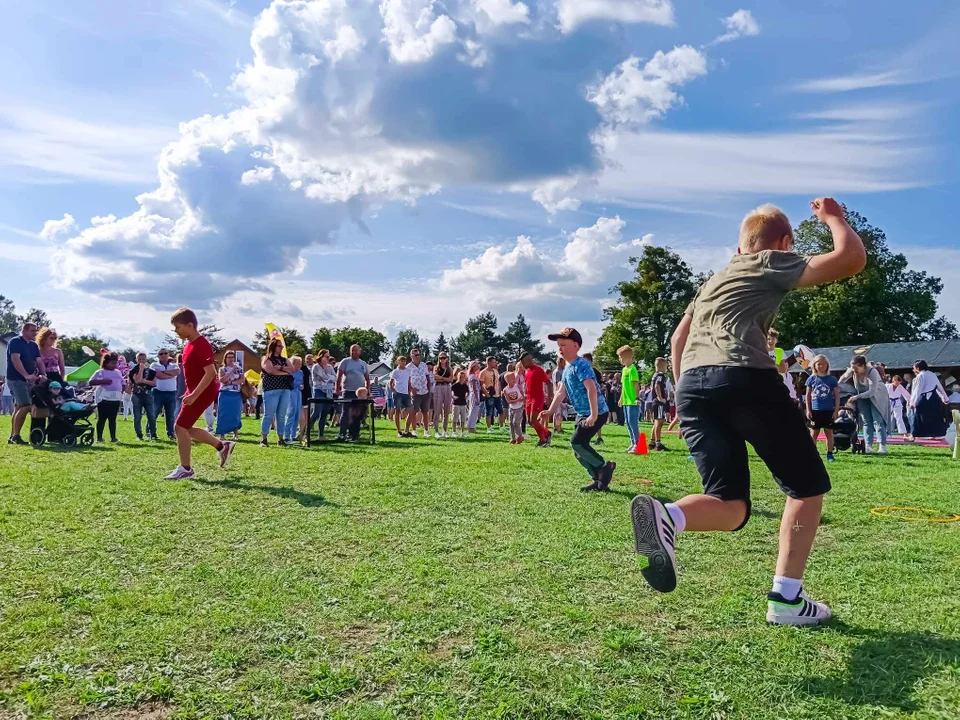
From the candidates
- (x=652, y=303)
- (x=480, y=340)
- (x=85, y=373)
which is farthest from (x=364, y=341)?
(x=85, y=373)

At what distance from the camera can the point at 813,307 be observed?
63.0 meters

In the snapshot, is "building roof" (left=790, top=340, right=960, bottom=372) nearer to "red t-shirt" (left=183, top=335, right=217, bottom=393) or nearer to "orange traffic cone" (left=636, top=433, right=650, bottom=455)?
"orange traffic cone" (left=636, top=433, right=650, bottom=455)

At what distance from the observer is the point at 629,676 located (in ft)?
9.49

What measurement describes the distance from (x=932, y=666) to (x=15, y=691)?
3472mm

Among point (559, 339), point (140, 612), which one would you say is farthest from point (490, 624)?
point (559, 339)

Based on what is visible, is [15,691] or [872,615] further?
[872,615]

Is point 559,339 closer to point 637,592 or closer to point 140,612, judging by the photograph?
point 637,592

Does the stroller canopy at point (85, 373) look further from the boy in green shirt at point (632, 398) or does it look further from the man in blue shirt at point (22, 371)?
the boy in green shirt at point (632, 398)

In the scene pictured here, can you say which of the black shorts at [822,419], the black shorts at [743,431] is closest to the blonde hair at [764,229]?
the black shorts at [743,431]

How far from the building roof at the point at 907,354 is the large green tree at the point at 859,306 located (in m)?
13.9

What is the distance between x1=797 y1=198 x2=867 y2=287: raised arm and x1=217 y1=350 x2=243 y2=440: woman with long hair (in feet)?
39.0

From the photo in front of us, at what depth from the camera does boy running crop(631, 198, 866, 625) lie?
11.0 feet

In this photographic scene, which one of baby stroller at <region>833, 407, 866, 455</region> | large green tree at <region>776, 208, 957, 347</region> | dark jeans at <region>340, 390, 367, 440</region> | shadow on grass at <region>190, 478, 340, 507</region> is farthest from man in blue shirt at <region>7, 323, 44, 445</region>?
large green tree at <region>776, 208, 957, 347</region>

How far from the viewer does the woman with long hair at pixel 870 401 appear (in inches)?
575
